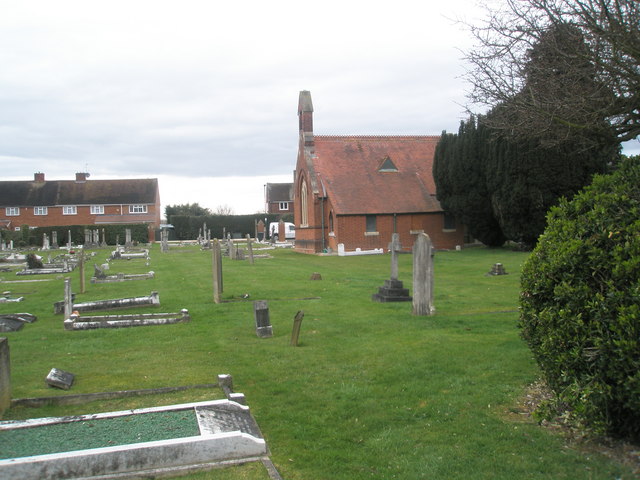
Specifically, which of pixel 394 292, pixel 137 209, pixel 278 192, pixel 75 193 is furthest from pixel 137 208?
pixel 394 292

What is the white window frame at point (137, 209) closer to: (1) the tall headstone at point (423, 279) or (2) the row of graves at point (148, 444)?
(1) the tall headstone at point (423, 279)

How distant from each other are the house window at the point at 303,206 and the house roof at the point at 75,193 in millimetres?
36579

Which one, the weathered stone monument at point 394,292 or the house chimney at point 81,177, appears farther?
the house chimney at point 81,177

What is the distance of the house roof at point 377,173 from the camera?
36812 millimetres

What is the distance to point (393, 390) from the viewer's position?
687cm

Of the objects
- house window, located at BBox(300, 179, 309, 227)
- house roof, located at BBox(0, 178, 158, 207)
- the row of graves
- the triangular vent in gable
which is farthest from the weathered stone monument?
house roof, located at BBox(0, 178, 158, 207)

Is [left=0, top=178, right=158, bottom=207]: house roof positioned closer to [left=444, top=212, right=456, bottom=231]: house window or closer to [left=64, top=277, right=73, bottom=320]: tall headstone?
[left=444, top=212, right=456, bottom=231]: house window

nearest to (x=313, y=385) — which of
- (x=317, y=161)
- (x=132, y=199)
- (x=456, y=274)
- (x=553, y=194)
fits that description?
(x=456, y=274)

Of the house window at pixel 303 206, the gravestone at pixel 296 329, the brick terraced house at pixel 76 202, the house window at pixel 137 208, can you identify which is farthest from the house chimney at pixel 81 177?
the gravestone at pixel 296 329

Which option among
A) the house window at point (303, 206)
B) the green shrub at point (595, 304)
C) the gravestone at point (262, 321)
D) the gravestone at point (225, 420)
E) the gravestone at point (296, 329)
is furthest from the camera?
the house window at point (303, 206)

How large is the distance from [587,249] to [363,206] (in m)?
31.7

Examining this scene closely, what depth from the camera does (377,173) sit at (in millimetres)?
38938

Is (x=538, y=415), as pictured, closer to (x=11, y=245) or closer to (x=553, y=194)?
(x=553, y=194)

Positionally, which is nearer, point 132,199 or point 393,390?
point 393,390
